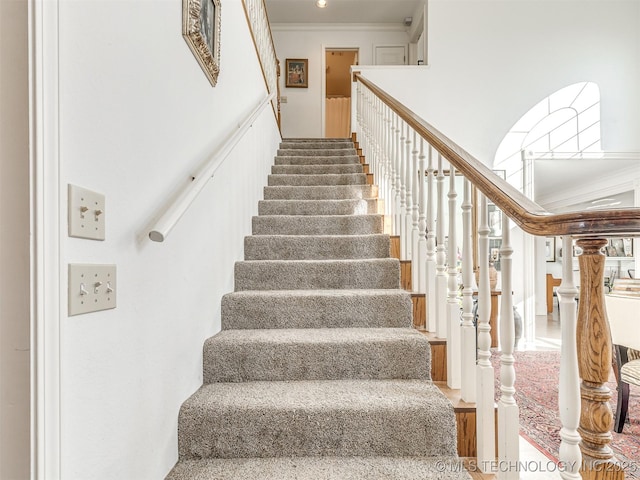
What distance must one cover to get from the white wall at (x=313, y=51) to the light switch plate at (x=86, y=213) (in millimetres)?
5997

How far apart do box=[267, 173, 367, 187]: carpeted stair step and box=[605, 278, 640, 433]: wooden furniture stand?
2013 millimetres

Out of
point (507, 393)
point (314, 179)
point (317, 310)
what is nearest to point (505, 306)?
point (507, 393)

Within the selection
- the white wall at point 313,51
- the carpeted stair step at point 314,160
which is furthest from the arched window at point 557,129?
the white wall at point 313,51

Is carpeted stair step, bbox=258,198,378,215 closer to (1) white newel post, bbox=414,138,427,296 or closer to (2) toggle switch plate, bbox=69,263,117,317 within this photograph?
(1) white newel post, bbox=414,138,427,296

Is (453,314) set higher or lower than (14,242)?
lower

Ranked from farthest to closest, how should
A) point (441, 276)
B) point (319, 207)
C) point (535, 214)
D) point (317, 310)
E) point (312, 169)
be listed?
point (312, 169), point (319, 207), point (317, 310), point (441, 276), point (535, 214)

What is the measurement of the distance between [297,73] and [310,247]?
4.95 metres

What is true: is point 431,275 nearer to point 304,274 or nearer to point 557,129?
point 304,274

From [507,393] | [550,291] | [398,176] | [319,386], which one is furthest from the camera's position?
[550,291]

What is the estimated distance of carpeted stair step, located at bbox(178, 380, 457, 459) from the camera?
→ 132cm

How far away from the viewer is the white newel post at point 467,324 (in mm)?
1365

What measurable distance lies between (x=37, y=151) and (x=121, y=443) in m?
0.72

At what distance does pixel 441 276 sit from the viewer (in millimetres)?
1675

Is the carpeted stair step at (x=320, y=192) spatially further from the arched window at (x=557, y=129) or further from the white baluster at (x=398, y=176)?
the arched window at (x=557, y=129)
